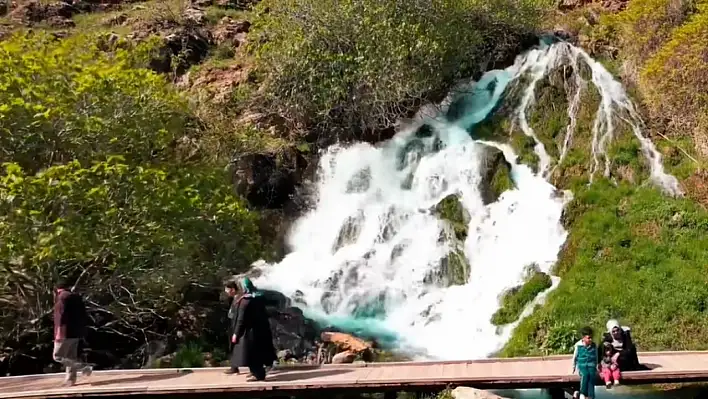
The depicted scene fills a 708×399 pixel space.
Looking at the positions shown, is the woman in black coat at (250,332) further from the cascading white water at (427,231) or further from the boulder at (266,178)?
the boulder at (266,178)

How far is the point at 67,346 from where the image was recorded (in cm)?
1100

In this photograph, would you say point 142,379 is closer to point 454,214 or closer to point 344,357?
point 344,357

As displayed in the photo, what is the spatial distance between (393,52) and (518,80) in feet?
17.8

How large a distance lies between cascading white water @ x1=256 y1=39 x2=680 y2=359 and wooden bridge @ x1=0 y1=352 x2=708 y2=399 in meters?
5.05

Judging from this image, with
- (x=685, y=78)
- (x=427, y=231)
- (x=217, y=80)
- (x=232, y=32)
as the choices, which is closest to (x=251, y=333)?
(x=427, y=231)

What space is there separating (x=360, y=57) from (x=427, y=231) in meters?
9.11

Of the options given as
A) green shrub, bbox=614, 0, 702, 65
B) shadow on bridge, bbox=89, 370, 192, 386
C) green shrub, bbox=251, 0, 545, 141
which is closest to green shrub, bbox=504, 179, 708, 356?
green shrub, bbox=614, 0, 702, 65

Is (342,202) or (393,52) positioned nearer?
(342,202)

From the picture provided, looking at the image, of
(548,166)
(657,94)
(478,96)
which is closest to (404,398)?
(548,166)

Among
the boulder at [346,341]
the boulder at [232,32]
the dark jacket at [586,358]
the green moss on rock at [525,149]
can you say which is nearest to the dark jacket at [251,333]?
the dark jacket at [586,358]

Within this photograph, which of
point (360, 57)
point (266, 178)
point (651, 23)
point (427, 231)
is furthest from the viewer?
point (360, 57)

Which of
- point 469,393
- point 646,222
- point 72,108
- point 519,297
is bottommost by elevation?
point 469,393

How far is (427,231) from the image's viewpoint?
852 inches

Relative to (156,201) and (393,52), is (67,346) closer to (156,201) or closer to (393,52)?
(156,201)
